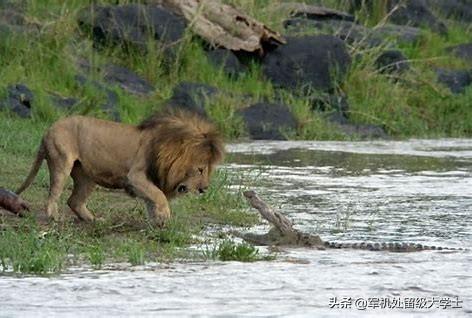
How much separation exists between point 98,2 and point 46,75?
2281 millimetres

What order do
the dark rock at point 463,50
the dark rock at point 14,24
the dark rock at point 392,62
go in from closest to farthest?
the dark rock at point 14,24 < the dark rock at point 392,62 < the dark rock at point 463,50

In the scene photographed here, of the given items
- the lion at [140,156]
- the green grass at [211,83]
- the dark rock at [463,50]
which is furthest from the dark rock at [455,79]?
the lion at [140,156]

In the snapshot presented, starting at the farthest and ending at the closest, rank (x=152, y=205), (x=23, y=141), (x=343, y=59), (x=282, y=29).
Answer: (x=282, y=29) → (x=343, y=59) → (x=23, y=141) → (x=152, y=205)

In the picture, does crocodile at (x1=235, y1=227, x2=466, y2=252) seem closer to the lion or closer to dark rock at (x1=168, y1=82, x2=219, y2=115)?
the lion

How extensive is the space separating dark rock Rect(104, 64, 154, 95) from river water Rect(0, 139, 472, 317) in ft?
18.6

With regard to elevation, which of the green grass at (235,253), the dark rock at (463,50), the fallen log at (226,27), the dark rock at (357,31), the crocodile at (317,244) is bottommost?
the dark rock at (463,50)

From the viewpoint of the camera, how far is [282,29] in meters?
19.5

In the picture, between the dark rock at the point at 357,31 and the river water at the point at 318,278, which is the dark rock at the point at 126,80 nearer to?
the dark rock at the point at 357,31

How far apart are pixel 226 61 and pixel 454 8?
6767 millimetres

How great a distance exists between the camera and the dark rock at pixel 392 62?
19.2 meters

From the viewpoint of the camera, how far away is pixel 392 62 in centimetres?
1936

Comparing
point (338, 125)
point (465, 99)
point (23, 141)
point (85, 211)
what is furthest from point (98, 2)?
point (85, 211)

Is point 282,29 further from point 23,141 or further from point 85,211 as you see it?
point 85,211

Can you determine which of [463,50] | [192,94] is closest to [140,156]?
[192,94]
